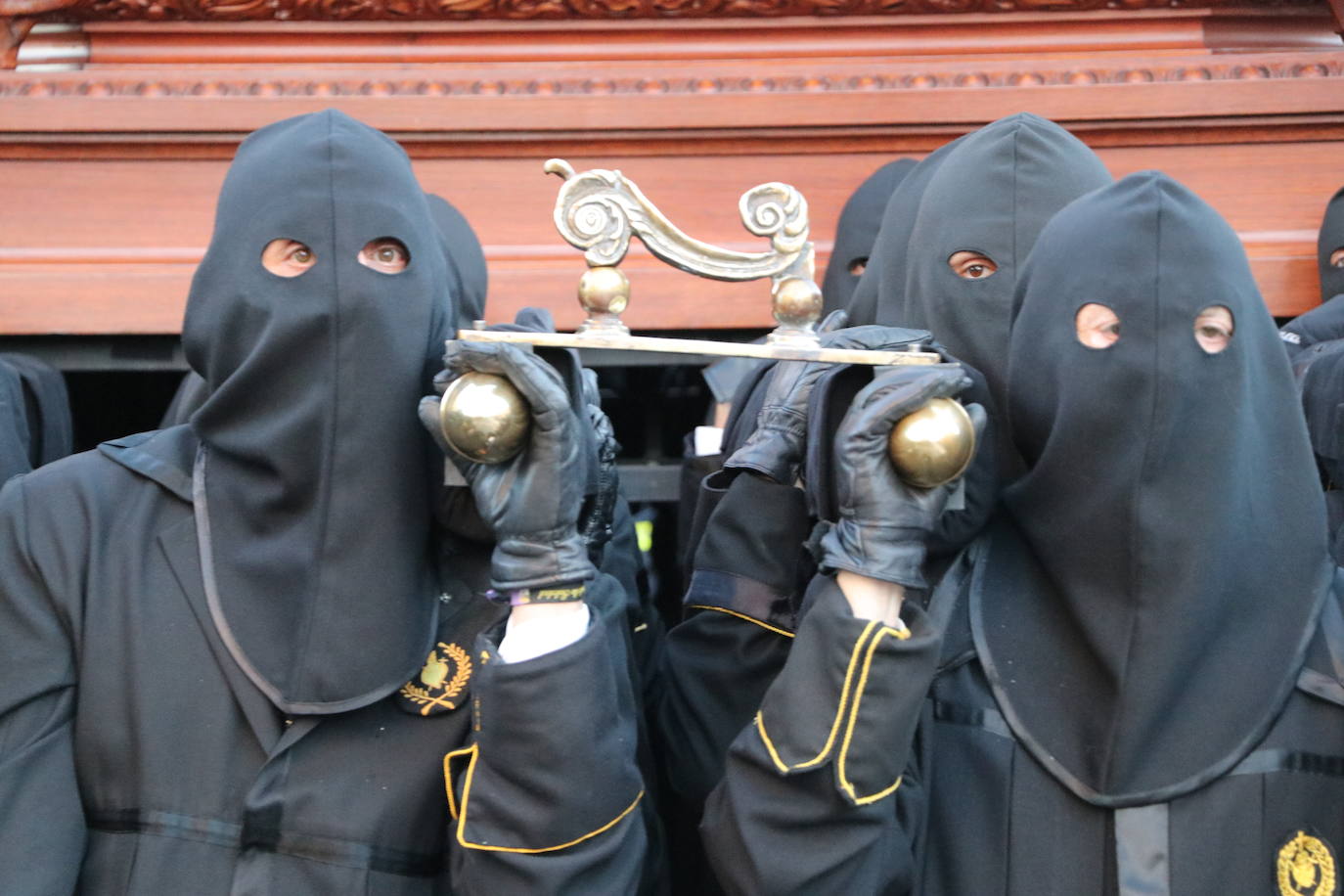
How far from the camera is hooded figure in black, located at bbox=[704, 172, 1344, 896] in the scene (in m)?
1.71

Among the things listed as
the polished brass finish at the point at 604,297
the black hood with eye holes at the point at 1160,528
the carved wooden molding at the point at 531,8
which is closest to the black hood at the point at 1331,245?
the carved wooden molding at the point at 531,8

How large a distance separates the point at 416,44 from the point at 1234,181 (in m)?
2.45

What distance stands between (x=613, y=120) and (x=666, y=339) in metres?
1.88

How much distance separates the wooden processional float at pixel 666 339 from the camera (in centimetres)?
167

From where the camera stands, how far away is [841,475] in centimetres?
176

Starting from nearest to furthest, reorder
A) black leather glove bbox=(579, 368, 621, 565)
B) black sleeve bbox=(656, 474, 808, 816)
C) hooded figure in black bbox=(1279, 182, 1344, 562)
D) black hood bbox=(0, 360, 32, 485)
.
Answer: black leather glove bbox=(579, 368, 621, 565) < black sleeve bbox=(656, 474, 808, 816) < black hood bbox=(0, 360, 32, 485) < hooded figure in black bbox=(1279, 182, 1344, 562)

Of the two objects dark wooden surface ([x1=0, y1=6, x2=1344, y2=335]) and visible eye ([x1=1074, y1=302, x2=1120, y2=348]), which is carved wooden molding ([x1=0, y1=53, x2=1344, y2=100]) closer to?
dark wooden surface ([x1=0, y1=6, x2=1344, y2=335])

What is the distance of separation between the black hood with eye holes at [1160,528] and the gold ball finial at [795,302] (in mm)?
393

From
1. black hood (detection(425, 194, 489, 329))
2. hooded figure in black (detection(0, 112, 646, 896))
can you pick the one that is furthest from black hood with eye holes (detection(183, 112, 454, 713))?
black hood (detection(425, 194, 489, 329))

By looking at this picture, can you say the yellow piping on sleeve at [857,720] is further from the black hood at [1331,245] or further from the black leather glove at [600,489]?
the black hood at [1331,245]

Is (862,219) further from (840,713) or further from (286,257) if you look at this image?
(840,713)

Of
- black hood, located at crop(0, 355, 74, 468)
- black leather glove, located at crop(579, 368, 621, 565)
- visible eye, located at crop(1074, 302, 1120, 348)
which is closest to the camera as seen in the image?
visible eye, located at crop(1074, 302, 1120, 348)

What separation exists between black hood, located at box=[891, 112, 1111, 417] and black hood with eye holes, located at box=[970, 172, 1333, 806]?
16.0 inches

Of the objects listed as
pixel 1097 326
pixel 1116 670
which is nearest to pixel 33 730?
pixel 1116 670
